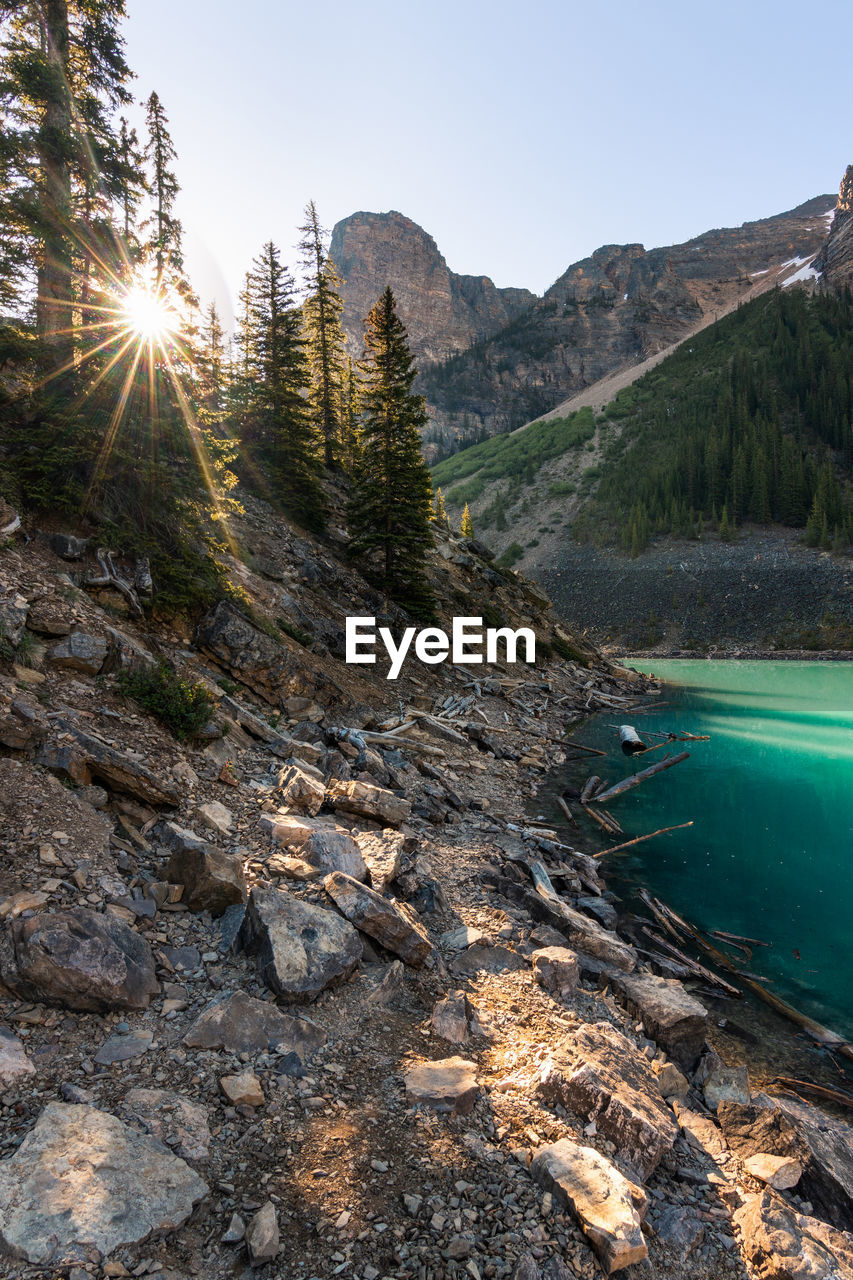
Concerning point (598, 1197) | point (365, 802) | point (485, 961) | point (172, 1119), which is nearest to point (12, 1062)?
point (172, 1119)

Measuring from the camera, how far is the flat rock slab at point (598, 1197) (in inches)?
151

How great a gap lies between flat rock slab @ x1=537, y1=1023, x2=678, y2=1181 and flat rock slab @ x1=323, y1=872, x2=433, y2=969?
6.08 ft

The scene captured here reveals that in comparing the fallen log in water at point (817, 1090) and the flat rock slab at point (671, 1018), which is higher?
the flat rock slab at point (671, 1018)

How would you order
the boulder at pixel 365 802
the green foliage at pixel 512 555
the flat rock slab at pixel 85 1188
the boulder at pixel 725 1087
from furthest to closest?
1. the green foliage at pixel 512 555
2. the boulder at pixel 365 802
3. the boulder at pixel 725 1087
4. the flat rock slab at pixel 85 1188

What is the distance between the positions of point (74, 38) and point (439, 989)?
2438 centimetres

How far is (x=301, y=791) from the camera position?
9594 mm

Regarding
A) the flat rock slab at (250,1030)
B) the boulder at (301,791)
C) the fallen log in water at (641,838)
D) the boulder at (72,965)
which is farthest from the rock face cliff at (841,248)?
the boulder at (72,965)

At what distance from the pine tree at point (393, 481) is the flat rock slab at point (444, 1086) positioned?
2046 centimetres

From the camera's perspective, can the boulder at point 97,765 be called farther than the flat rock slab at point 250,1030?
Yes

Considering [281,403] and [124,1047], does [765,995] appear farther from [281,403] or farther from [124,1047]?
[281,403]

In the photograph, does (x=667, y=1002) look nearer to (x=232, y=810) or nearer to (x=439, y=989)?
(x=439, y=989)

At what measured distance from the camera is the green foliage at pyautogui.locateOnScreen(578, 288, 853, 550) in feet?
299

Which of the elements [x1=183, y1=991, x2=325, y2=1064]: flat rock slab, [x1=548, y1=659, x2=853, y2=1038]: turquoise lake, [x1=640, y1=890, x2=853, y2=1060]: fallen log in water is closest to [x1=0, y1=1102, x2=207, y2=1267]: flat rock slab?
[x1=183, y1=991, x2=325, y2=1064]: flat rock slab

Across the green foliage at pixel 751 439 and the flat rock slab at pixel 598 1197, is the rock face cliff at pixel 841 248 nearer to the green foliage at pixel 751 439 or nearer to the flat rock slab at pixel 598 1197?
the green foliage at pixel 751 439
